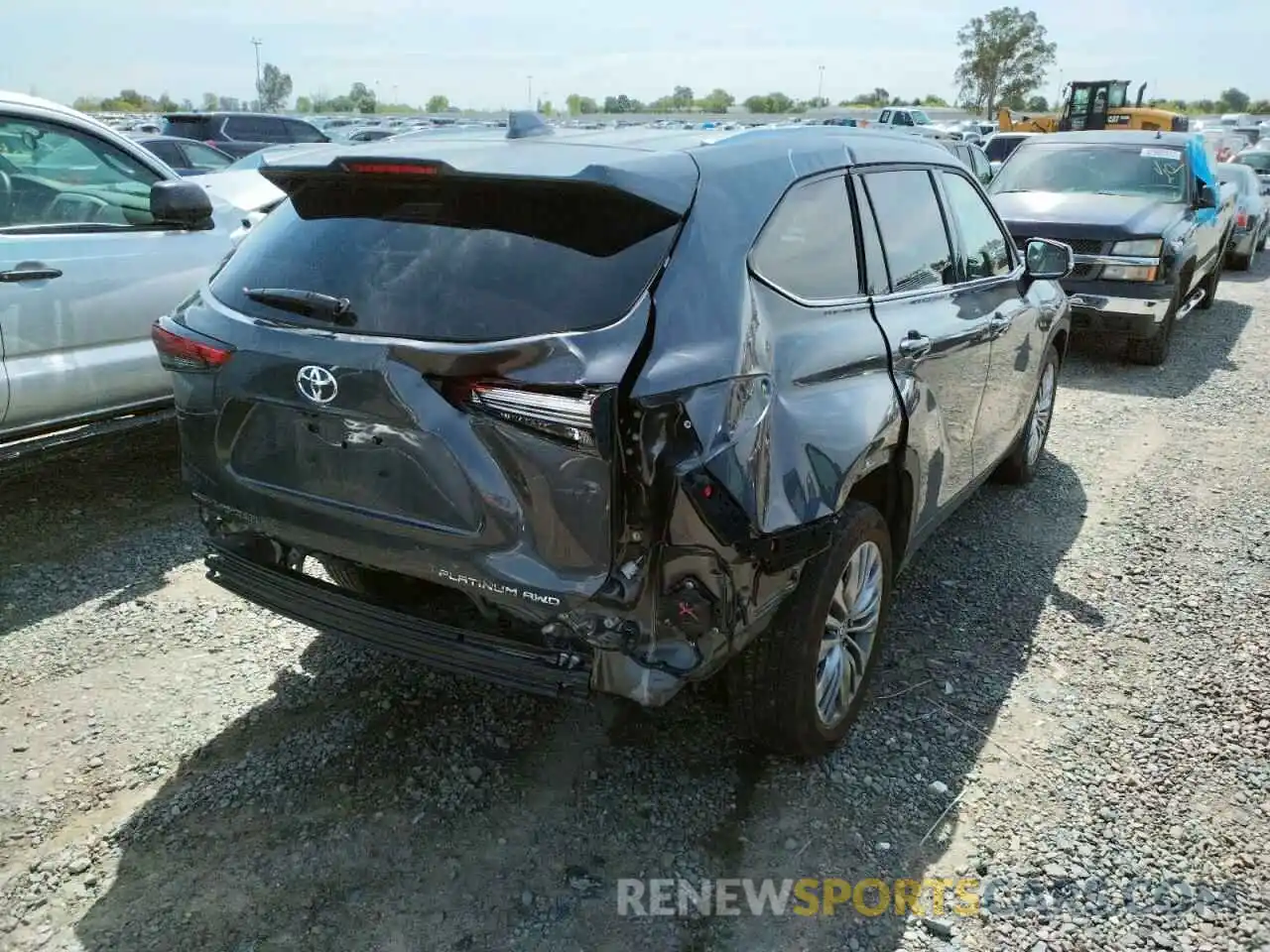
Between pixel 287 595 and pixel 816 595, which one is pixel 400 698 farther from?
pixel 816 595

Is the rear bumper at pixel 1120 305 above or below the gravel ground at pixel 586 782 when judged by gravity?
above

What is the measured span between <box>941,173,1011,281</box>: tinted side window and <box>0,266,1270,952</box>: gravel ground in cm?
139

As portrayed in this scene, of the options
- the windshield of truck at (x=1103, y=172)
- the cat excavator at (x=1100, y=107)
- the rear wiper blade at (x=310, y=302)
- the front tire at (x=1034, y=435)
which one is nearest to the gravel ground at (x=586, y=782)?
the front tire at (x=1034, y=435)

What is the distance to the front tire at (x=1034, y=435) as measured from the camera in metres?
5.39

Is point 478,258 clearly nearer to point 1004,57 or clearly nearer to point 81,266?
point 81,266

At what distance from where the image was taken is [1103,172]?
32.0ft

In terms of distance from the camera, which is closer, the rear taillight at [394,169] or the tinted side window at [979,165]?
the rear taillight at [394,169]

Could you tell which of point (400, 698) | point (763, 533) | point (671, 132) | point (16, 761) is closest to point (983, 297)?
point (671, 132)

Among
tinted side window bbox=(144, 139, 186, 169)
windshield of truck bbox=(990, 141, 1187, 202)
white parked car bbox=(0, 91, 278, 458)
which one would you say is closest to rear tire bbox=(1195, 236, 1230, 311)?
windshield of truck bbox=(990, 141, 1187, 202)

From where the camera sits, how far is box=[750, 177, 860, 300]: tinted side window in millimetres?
2742

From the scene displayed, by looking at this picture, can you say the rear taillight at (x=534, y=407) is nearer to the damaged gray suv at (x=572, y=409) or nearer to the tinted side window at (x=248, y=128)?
the damaged gray suv at (x=572, y=409)

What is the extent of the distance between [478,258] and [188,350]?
3.13 feet

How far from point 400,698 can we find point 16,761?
1.15 metres

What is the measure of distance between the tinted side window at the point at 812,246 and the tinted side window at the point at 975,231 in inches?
42.6
